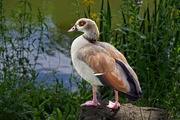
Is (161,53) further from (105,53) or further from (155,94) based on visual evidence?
(105,53)

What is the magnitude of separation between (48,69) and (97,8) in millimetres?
2200

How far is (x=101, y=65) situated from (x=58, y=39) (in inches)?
120

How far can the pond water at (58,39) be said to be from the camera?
5020 millimetres

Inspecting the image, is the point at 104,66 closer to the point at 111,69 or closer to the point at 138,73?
the point at 111,69

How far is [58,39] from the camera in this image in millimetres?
5836

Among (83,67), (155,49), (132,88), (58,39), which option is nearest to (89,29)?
(83,67)

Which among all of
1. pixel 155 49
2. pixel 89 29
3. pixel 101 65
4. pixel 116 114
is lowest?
pixel 116 114

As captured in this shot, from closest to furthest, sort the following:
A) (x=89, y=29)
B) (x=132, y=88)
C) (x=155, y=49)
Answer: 1. (x=132, y=88)
2. (x=89, y=29)
3. (x=155, y=49)

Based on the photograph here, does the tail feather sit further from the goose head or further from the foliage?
the foliage

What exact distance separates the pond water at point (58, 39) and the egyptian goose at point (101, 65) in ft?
4.08

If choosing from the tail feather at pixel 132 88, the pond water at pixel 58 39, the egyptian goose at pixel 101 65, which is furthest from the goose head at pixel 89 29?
the pond water at pixel 58 39

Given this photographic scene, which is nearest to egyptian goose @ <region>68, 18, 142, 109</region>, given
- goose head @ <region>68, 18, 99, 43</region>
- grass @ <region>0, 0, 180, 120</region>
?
goose head @ <region>68, 18, 99, 43</region>

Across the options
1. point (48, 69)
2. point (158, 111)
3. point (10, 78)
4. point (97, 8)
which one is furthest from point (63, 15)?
point (158, 111)

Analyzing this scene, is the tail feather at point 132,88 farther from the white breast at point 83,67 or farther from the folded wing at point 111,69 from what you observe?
the white breast at point 83,67
